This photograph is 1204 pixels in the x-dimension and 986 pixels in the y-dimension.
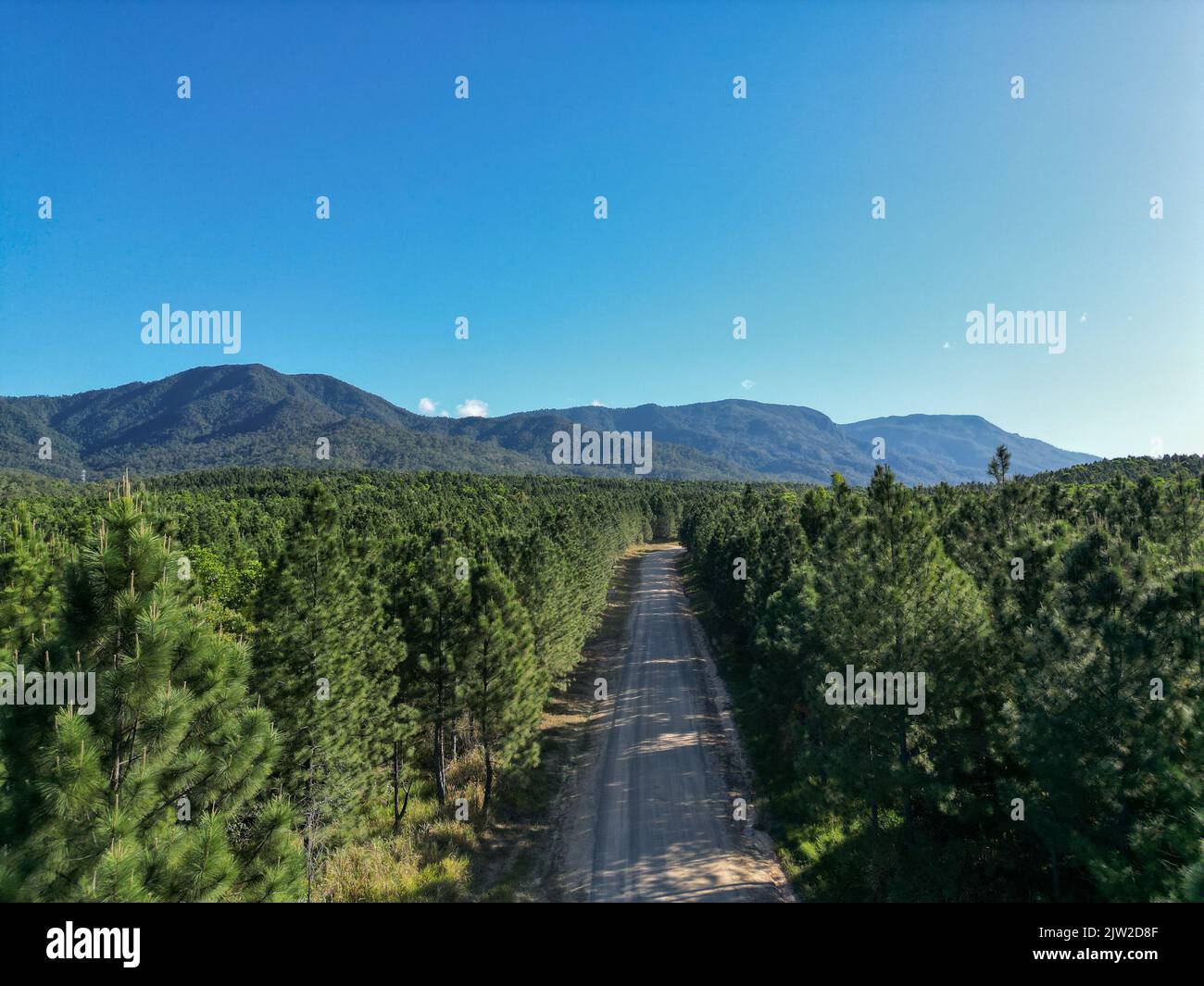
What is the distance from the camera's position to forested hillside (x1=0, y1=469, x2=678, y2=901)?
247 inches

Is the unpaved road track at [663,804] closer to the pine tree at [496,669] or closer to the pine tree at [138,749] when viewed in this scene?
the pine tree at [496,669]

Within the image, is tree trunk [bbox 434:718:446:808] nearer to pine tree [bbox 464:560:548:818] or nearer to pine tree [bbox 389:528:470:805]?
pine tree [bbox 389:528:470:805]

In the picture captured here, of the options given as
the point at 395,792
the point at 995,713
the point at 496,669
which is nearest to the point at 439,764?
the point at 395,792

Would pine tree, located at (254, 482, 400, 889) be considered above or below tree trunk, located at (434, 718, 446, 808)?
above

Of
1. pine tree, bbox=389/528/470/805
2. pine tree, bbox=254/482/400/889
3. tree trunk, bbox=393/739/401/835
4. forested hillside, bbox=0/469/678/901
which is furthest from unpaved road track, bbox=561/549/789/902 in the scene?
pine tree, bbox=254/482/400/889

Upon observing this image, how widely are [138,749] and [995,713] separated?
19525 mm

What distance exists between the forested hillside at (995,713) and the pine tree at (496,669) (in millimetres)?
11944

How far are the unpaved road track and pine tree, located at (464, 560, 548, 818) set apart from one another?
14.7 ft

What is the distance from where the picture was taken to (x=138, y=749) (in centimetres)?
678

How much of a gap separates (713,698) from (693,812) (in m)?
14.4

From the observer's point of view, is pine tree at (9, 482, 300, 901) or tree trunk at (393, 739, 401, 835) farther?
tree trunk at (393, 739, 401, 835)

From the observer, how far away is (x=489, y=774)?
23.9 metres

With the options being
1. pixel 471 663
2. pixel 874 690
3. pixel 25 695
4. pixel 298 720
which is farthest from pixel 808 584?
pixel 25 695

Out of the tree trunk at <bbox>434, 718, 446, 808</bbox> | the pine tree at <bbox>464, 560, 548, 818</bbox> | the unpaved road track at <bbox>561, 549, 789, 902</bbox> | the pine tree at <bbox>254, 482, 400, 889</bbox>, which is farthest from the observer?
the tree trunk at <bbox>434, 718, 446, 808</bbox>
